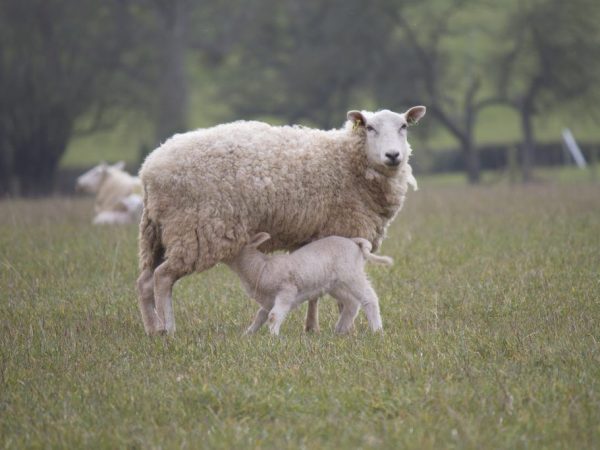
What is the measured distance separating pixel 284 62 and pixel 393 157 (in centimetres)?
3116

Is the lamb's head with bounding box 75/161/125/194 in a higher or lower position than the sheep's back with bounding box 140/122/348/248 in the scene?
lower

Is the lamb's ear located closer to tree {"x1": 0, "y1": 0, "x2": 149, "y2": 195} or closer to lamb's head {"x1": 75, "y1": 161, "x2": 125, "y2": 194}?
lamb's head {"x1": 75, "y1": 161, "x2": 125, "y2": 194}

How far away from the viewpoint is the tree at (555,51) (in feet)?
105

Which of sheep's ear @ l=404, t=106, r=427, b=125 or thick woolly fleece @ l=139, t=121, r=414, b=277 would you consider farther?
sheep's ear @ l=404, t=106, r=427, b=125

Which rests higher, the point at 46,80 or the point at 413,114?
the point at 413,114

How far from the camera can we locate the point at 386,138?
7473 millimetres

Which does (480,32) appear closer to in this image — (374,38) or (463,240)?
(374,38)

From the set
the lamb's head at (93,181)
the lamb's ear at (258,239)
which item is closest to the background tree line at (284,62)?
the lamb's head at (93,181)

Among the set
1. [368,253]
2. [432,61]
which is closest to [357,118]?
[368,253]

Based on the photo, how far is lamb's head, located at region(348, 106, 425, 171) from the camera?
7.39m

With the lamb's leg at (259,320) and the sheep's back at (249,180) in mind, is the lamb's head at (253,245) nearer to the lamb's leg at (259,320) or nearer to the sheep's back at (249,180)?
the sheep's back at (249,180)

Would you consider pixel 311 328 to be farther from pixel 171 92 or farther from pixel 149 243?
pixel 171 92

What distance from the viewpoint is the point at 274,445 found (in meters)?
4.40

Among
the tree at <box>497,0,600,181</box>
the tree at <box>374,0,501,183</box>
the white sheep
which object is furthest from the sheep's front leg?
the tree at <box>374,0,501,183</box>
